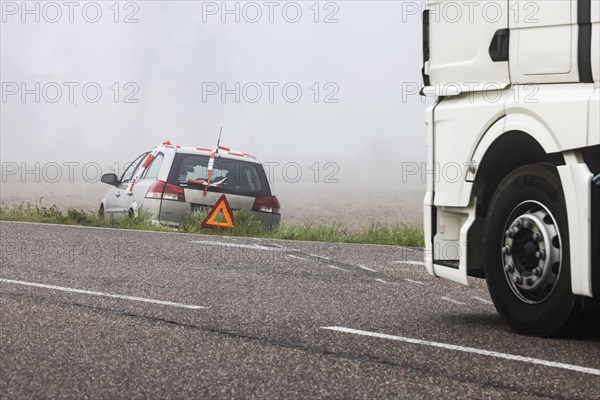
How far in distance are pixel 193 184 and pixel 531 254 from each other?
10027 mm

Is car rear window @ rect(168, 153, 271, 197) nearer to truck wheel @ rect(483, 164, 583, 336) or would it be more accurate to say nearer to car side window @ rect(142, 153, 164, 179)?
car side window @ rect(142, 153, 164, 179)

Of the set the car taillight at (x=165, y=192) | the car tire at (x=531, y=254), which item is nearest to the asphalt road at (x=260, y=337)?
the car tire at (x=531, y=254)

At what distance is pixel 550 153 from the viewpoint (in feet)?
20.7

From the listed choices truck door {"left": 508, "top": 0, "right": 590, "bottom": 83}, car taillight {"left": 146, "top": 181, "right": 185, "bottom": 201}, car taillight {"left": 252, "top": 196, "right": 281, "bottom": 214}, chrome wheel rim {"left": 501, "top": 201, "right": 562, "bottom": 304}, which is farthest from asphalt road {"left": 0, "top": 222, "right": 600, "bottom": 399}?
car taillight {"left": 252, "top": 196, "right": 281, "bottom": 214}

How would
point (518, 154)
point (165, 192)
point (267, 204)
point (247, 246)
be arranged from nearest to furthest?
point (518, 154) < point (247, 246) < point (165, 192) < point (267, 204)

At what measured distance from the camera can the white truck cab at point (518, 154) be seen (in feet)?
19.7

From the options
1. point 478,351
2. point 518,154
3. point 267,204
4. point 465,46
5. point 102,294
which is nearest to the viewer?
point 478,351

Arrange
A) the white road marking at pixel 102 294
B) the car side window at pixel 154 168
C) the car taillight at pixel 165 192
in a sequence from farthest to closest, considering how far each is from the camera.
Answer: the car side window at pixel 154 168, the car taillight at pixel 165 192, the white road marking at pixel 102 294

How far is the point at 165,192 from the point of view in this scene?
15.8 m

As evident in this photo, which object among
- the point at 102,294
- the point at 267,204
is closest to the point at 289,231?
the point at 267,204

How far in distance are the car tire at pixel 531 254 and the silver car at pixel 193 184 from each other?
370 inches

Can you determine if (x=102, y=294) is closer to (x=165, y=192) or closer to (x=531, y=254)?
(x=531, y=254)

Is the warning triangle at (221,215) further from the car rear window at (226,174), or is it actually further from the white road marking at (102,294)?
the white road marking at (102,294)

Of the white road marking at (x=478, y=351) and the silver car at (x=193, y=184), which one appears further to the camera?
the silver car at (x=193, y=184)
